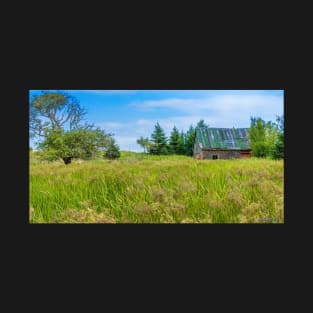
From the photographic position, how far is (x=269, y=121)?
3014mm

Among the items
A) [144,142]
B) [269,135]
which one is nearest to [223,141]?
[269,135]

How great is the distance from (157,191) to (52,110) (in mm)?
1674

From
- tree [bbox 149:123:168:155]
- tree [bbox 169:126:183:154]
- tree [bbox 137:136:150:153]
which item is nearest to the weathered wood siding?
tree [bbox 169:126:183:154]

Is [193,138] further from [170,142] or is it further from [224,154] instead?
[224,154]

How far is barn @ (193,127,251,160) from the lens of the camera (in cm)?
303

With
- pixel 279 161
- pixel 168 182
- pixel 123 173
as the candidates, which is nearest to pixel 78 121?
pixel 123 173

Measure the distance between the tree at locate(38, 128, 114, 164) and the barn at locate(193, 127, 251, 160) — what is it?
3.70 ft

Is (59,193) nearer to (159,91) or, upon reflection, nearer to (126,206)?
(126,206)

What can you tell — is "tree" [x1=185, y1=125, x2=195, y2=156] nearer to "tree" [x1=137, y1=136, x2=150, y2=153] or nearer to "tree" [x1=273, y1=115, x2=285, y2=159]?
"tree" [x1=137, y1=136, x2=150, y2=153]

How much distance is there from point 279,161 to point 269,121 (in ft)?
1.70

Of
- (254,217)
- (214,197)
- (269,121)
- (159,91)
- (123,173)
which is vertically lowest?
(254,217)

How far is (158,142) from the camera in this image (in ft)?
10.0

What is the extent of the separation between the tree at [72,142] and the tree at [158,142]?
20.6 inches

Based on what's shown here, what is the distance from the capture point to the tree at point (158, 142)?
304 cm
